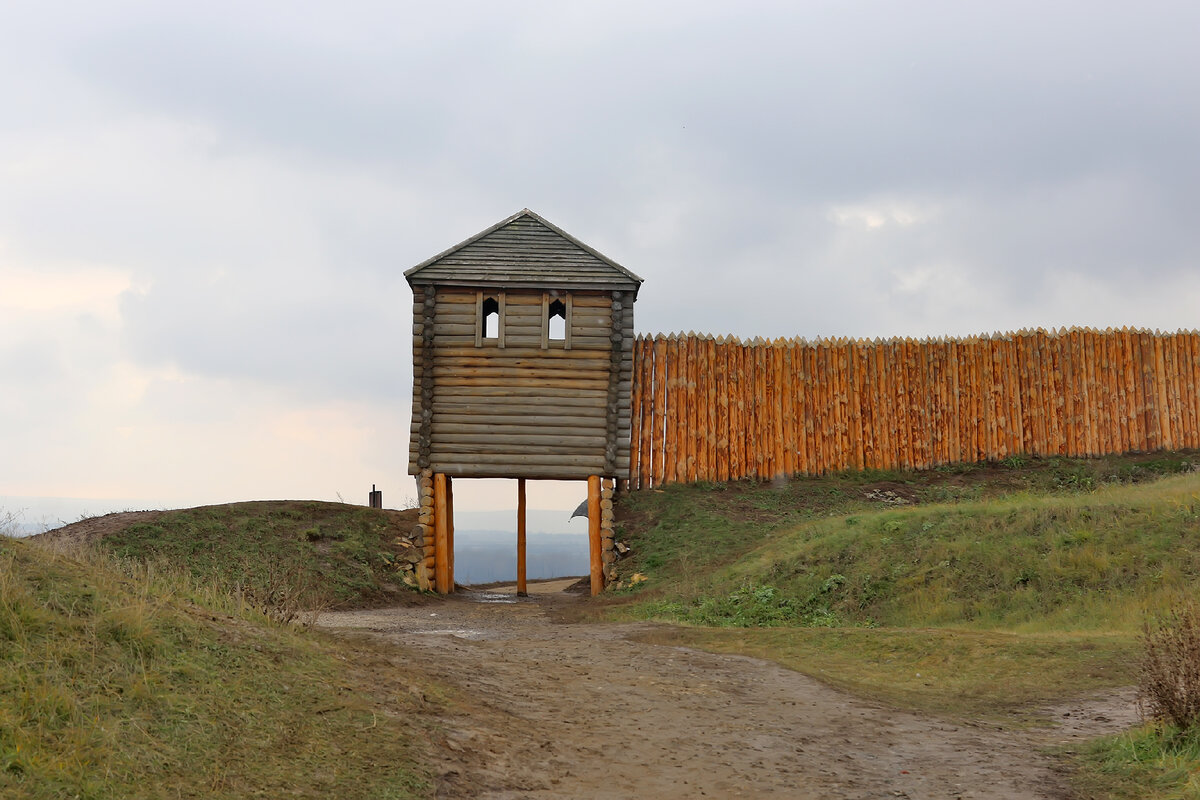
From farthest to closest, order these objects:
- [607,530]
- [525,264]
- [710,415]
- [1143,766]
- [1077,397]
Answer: [1077,397] → [710,415] → [525,264] → [607,530] → [1143,766]

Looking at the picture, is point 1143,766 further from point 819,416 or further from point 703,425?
point 819,416

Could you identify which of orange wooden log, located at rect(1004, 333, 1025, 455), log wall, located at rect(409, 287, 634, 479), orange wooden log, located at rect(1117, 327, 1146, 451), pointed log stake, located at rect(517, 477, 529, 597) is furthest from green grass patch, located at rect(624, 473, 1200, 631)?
orange wooden log, located at rect(1117, 327, 1146, 451)

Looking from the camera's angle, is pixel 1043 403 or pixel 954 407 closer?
pixel 954 407

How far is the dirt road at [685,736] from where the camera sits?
6.67 metres

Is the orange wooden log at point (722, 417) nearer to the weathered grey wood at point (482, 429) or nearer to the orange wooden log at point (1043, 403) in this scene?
the weathered grey wood at point (482, 429)

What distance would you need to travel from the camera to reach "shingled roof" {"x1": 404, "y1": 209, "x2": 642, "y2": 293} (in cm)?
2022

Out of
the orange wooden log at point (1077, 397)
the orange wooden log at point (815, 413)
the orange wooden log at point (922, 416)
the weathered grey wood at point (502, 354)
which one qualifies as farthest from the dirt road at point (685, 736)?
the orange wooden log at point (1077, 397)

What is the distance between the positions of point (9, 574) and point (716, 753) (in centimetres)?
520

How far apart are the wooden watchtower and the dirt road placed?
891 centimetres

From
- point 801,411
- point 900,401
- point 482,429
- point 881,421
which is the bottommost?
point 482,429

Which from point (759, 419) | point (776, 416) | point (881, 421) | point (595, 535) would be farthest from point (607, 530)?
point (881, 421)

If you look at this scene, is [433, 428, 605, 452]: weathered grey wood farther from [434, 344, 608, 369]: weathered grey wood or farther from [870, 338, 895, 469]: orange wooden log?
[870, 338, 895, 469]: orange wooden log

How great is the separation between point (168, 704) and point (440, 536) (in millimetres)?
14003

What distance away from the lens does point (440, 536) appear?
2016 centimetres
